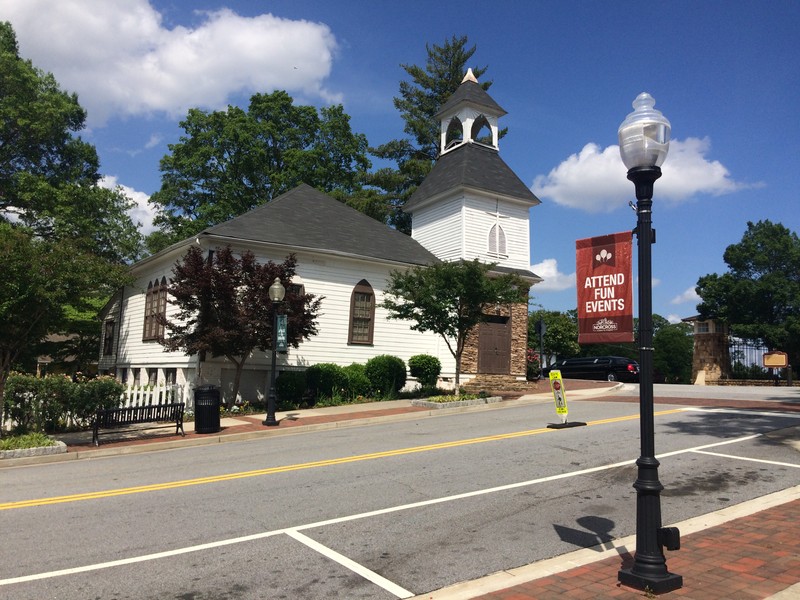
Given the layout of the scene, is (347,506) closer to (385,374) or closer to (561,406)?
(561,406)

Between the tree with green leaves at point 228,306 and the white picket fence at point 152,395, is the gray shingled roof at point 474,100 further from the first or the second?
the white picket fence at point 152,395

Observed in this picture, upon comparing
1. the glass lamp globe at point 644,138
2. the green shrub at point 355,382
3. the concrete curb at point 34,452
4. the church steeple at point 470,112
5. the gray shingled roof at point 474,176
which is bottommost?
the concrete curb at point 34,452

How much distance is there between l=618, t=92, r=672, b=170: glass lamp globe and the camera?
17.5 ft

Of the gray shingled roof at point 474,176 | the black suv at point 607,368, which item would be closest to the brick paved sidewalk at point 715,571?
the gray shingled roof at point 474,176

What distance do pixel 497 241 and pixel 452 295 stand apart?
983 cm

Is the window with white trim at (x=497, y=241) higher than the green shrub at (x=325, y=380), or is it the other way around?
the window with white trim at (x=497, y=241)

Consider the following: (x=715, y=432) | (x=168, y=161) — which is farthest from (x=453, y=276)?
(x=168, y=161)

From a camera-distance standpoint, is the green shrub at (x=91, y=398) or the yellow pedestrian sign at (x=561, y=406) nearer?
the yellow pedestrian sign at (x=561, y=406)

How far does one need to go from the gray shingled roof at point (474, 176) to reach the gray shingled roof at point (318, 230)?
3319 mm

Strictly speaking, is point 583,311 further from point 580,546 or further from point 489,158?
point 489,158

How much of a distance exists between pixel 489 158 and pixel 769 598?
28865 millimetres

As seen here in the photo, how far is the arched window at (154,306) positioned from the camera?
2356 centimetres

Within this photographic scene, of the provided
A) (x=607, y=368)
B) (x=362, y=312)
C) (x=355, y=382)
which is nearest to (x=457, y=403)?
(x=355, y=382)

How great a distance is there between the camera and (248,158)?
139 feet
